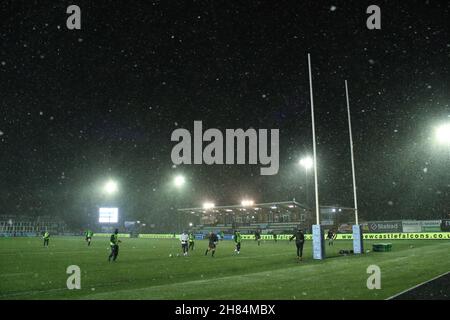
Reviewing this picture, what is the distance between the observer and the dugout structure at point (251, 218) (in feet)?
229

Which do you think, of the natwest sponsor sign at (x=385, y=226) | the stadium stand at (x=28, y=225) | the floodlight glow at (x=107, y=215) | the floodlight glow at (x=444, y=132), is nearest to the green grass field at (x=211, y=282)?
the floodlight glow at (x=444, y=132)

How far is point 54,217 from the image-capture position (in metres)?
92.7

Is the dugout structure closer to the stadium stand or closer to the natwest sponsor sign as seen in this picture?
the natwest sponsor sign

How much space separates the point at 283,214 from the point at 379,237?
2962cm

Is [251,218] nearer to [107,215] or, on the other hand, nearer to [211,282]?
[107,215]

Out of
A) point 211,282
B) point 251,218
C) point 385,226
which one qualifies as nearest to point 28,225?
point 251,218

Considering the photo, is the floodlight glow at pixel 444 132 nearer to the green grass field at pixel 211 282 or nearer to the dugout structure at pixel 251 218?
the green grass field at pixel 211 282

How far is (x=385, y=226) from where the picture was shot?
52125 mm

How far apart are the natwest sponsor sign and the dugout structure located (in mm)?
11797

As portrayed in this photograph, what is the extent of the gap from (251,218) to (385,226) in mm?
35857

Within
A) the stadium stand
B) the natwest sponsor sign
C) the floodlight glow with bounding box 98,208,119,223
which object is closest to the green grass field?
the natwest sponsor sign

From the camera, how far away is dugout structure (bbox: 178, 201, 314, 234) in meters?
69.9

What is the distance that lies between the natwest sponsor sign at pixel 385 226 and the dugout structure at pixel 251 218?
11.8m
